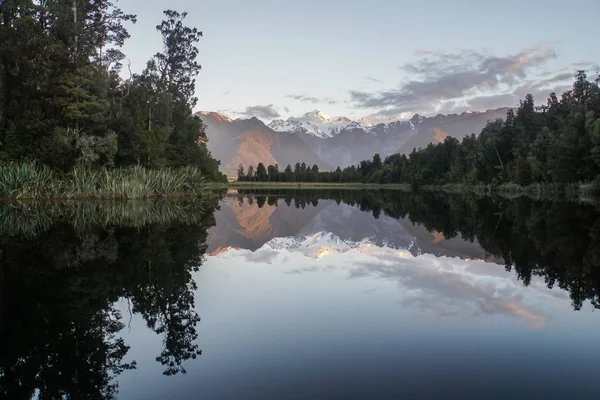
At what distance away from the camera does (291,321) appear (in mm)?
7242

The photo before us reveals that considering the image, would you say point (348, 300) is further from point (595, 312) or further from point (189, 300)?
point (595, 312)

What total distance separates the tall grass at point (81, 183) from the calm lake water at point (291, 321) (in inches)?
576

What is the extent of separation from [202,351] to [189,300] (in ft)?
8.92

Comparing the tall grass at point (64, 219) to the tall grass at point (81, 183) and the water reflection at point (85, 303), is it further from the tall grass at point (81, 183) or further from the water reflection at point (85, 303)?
the tall grass at point (81, 183)

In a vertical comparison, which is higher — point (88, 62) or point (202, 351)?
point (88, 62)

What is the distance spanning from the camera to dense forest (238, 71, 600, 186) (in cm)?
5712

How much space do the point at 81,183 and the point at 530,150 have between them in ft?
233

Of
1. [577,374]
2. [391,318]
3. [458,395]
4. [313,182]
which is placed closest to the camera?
[458,395]

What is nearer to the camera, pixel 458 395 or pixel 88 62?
pixel 458 395

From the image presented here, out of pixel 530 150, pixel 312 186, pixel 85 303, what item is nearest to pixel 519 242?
pixel 85 303

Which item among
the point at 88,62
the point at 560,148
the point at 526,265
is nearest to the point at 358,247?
the point at 526,265

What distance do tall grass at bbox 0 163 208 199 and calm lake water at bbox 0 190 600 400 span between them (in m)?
14.6

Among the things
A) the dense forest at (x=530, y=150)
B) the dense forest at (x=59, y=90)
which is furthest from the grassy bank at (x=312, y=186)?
the dense forest at (x=59, y=90)

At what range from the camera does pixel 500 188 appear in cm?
7919
